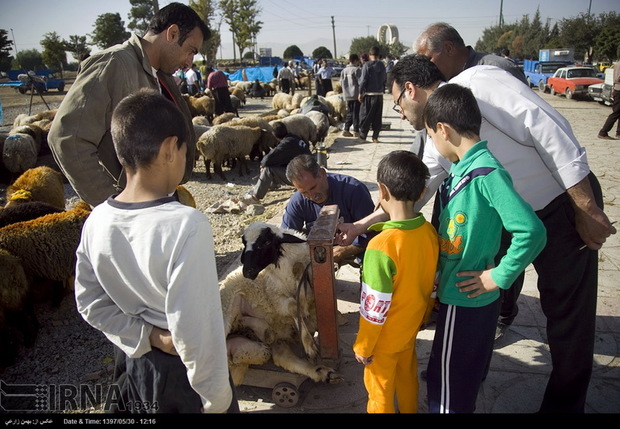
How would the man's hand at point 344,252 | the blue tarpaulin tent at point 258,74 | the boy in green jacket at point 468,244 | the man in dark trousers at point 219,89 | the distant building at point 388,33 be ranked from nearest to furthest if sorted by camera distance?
the boy in green jacket at point 468,244
the man's hand at point 344,252
the man in dark trousers at point 219,89
the blue tarpaulin tent at point 258,74
the distant building at point 388,33

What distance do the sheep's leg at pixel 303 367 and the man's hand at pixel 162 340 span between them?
48.6 inches

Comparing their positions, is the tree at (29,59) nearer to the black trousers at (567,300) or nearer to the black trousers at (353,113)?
the black trousers at (353,113)

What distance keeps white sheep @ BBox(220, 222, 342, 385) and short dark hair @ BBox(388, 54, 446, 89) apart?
1.22 metres

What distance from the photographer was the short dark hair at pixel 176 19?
2.48 meters

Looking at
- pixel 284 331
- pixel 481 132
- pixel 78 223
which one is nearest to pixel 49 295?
pixel 78 223

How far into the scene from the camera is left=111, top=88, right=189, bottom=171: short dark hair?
4.57ft

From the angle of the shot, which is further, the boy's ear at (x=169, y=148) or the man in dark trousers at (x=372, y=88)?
the man in dark trousers at (x=372, y=88)

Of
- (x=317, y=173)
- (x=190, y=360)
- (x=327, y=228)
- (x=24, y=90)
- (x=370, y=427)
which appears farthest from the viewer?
(x=24, y=90)

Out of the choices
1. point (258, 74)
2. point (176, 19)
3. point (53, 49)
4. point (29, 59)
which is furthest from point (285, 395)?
point (29, 59)

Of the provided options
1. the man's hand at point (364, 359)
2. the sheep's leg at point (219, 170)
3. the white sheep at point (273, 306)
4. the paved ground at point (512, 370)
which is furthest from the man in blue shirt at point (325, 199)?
the sheep's leg at point (219, 170)

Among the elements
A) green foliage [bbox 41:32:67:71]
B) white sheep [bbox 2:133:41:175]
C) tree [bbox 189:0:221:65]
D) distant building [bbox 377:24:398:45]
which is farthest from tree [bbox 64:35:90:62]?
distant building [bbox 377:24:398:45]

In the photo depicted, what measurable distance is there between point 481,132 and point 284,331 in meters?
1.73

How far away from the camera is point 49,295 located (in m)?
4.20

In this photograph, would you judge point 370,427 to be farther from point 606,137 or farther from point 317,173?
point 606,137
